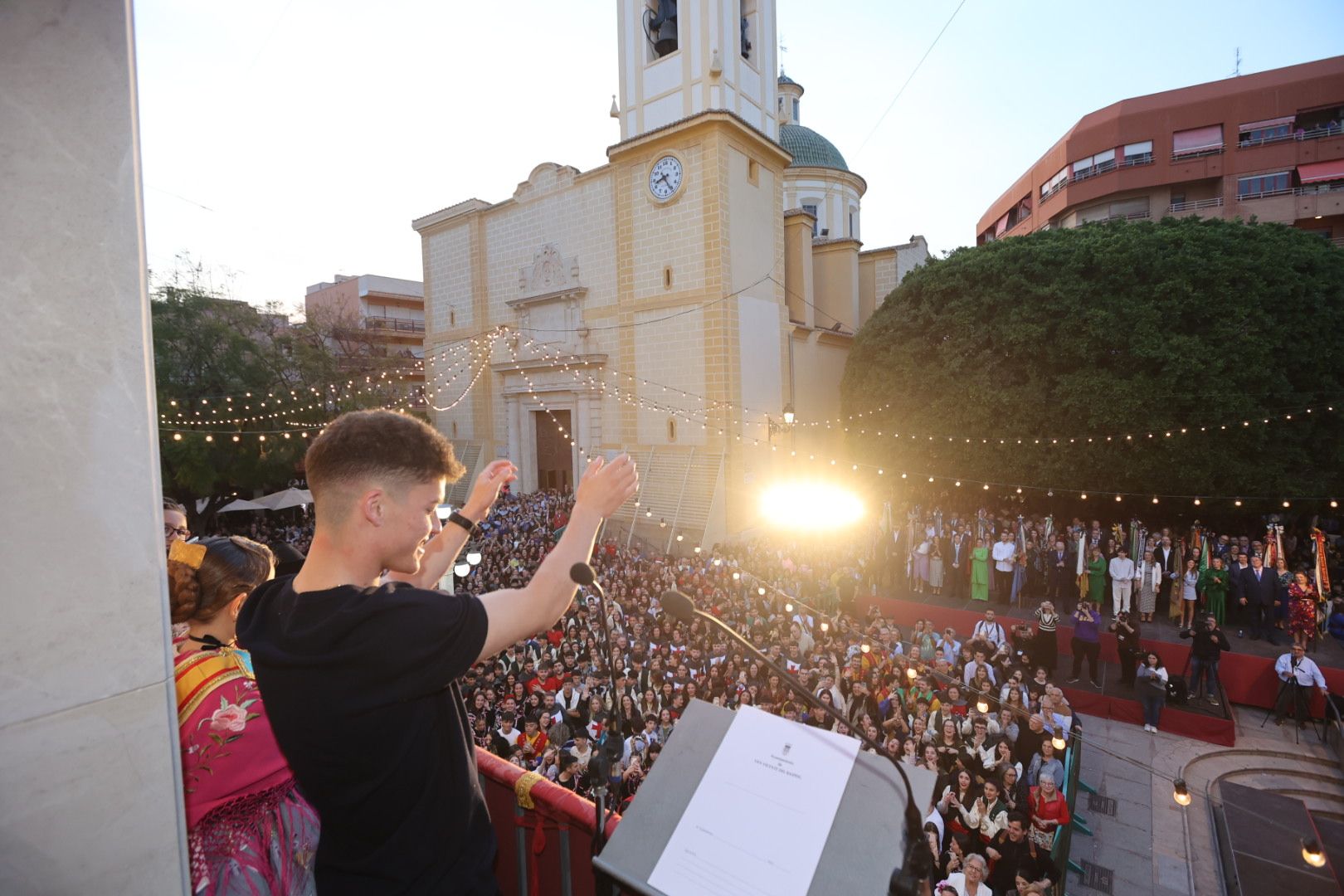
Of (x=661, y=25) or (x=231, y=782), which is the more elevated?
(x=661, y=25)

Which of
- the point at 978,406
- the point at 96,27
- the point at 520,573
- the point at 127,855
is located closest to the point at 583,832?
the point at 127,855

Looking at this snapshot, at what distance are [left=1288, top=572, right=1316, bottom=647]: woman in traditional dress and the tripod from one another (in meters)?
1.14

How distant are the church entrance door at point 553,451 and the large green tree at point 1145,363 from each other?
36.8 ft

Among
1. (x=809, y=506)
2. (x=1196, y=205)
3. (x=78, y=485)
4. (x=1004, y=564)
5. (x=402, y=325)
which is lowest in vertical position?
(x=1004, y=564)

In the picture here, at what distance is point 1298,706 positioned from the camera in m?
9.25

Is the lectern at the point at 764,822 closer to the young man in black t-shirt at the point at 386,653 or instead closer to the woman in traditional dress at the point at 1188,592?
the young man in black t-shirt at the point at 386,653

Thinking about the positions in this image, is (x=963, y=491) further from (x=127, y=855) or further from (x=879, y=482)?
(x=127, y=855)

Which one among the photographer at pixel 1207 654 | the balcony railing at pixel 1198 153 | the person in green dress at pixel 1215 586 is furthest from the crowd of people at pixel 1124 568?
the balcony railing at pixel 1198 153

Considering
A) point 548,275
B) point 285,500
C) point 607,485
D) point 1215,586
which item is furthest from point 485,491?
point 548,275

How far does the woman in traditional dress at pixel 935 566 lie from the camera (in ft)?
46.8

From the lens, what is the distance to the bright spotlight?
17.3m

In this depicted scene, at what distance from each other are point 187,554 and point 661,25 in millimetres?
20785

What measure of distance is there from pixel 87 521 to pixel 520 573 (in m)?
12.6

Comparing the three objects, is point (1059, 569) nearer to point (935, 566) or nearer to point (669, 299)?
point (935, 566)
